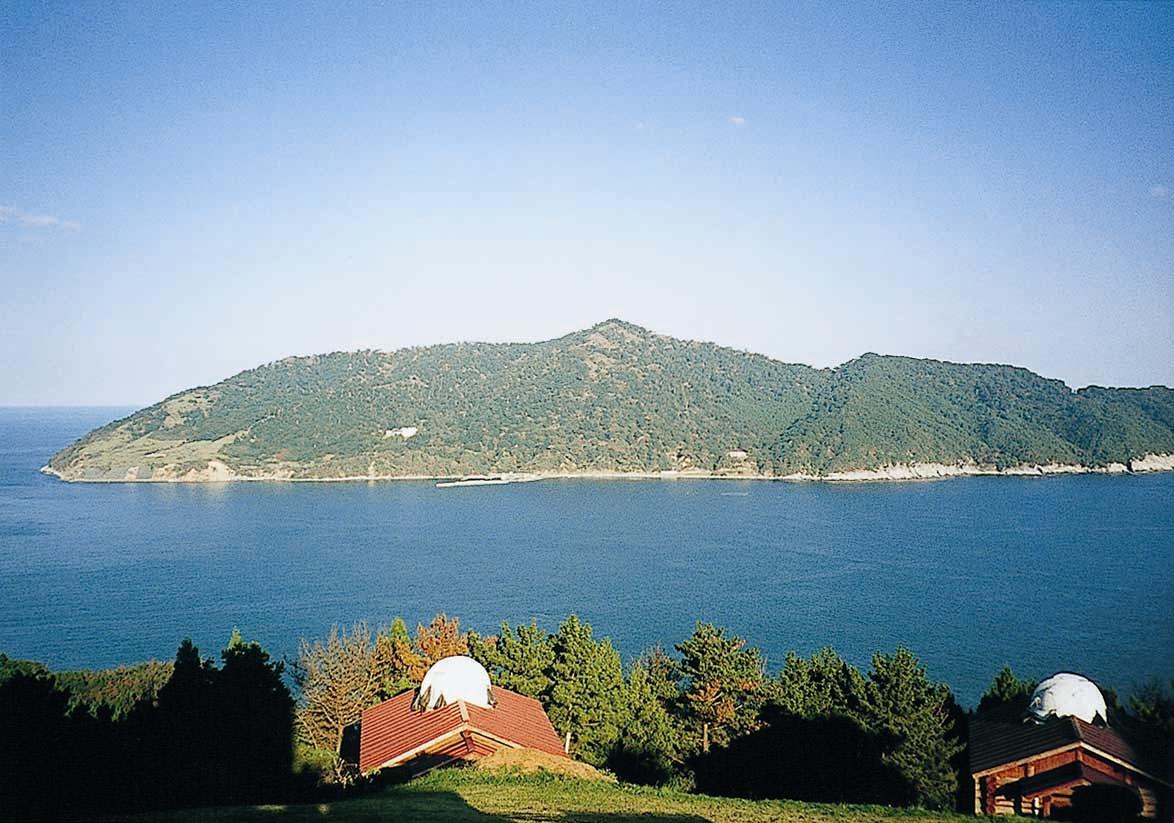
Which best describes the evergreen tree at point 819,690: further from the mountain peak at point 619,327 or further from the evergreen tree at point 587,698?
the mountain peak at point 619,327

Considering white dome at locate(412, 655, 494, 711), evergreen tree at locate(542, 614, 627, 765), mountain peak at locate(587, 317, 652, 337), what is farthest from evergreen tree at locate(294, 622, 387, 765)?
mountain peak at locate(587, 317, 652, 337)

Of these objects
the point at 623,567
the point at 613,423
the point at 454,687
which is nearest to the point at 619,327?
the point at 613,423

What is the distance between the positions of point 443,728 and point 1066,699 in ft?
23.2

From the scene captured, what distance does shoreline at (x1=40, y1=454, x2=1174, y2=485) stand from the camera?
70.3m

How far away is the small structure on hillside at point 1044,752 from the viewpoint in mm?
7661

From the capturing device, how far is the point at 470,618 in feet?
95.7

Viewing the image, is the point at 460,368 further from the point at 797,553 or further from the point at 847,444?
the point at 797,553

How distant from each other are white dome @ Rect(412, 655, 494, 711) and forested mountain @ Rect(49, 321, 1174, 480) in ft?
195

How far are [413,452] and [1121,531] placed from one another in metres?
54.9

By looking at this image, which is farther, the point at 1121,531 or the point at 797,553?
the point at 1121,531

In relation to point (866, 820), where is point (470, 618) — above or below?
below

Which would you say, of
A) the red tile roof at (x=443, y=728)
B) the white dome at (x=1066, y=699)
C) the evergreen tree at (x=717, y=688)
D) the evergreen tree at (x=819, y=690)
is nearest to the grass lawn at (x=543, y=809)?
the red tile roof at (x=443, y=728)

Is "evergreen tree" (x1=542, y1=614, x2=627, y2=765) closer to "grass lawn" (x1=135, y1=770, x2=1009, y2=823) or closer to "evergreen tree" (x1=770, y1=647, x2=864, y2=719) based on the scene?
"evergreen tree" (x1=770, y1=647, x2=864, y2=719)

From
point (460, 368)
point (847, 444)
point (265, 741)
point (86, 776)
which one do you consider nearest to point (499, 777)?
point (265, 741)
